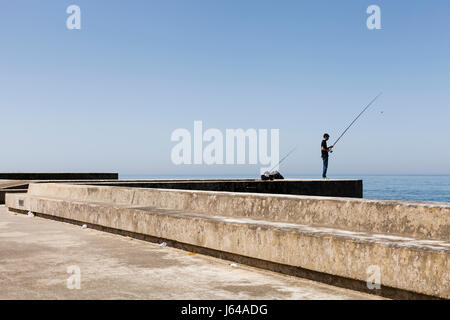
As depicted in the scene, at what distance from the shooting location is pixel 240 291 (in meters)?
4.39

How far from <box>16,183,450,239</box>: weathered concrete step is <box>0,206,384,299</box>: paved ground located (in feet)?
3.21

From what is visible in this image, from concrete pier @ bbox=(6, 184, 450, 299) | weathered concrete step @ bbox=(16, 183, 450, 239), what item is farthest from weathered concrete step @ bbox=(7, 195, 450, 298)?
weathered concrete step @ bbox=(16, 183, 450, 239)

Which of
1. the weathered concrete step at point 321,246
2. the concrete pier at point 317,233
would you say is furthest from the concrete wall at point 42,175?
the weathered concrete step at point 321,246

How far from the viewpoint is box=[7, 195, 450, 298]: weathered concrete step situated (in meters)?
3.78

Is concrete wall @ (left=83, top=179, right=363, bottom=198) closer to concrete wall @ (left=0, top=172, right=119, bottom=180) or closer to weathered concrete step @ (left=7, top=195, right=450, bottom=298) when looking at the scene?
weathered concrete step @ (left=7, top=195, right=450, bottom=298)

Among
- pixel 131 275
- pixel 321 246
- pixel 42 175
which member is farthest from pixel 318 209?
pixel 42 175

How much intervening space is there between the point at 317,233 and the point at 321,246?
25cm

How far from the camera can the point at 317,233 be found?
4848mm

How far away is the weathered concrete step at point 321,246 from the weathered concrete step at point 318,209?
292 millimetres

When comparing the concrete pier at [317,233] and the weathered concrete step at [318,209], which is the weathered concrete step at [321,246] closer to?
the concrete pier at [317,233]

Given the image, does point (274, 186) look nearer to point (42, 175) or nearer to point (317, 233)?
point (42, 175)

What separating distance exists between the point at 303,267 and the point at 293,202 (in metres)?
1.52
